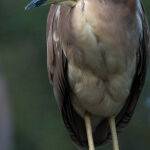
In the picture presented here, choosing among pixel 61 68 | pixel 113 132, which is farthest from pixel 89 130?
pixel 61 68

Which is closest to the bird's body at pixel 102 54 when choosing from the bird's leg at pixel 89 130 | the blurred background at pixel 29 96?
the bird's leg at pixel 89 130

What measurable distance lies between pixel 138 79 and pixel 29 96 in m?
4.65

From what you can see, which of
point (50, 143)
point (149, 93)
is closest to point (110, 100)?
point (149, 93)

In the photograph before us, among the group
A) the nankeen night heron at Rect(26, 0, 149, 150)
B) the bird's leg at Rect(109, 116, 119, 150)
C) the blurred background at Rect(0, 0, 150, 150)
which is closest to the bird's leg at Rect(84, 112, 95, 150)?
the nankeen night heron at Rect(26, 0, 149, 150)

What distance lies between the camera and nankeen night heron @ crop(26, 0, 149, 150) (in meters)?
5.27

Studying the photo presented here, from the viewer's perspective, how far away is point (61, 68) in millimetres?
5586

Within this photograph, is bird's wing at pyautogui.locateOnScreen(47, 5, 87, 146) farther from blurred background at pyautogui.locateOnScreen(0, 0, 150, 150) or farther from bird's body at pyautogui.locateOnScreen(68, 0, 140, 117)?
blurred background at pyautogui.locateOnScreen(0, 0, 150, 150)

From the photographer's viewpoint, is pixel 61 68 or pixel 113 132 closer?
pixel 61 68

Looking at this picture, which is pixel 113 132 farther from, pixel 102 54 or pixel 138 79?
pixel 102 54

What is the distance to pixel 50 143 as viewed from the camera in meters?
10.2

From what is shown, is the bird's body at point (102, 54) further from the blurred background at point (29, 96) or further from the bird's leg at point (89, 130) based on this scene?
the blurred background at point (29, 96)

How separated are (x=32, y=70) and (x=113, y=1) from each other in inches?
207

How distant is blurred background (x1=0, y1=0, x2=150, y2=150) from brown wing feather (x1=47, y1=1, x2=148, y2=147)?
3.67 m

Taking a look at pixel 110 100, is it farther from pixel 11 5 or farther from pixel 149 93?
pixel 11 5
